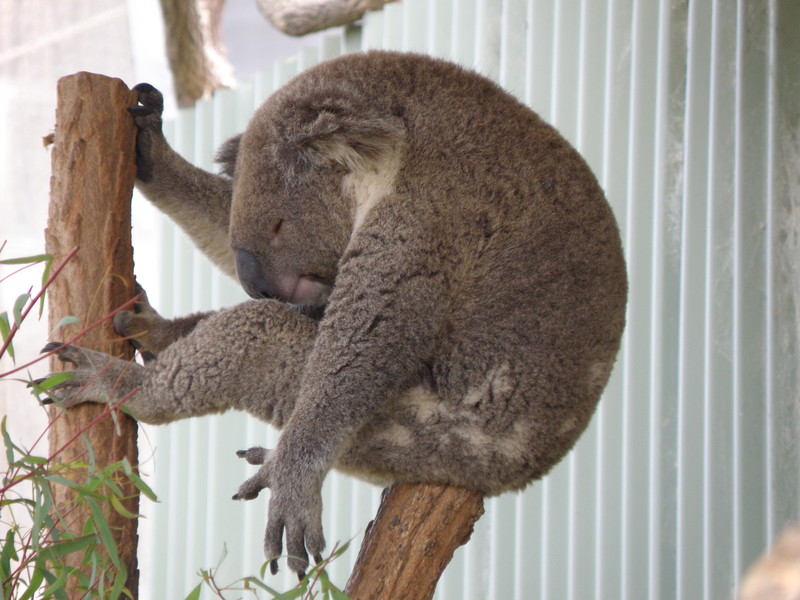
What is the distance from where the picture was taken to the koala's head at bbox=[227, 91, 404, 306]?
7.29 ft

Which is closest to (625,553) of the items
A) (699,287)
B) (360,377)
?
(699,287)

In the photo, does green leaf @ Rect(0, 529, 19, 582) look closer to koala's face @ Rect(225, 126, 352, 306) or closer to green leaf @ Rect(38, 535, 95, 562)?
green leaf @ Rect(38, 535, 95, 562)

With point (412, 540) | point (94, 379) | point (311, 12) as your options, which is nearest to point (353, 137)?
point (94, 379)

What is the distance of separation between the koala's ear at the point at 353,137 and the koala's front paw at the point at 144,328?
1.86 ft

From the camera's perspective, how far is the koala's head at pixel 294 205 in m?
2.22

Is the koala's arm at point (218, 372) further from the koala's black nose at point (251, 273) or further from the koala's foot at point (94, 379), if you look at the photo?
the koala's black nose at point (251, 273)

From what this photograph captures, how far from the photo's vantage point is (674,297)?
3.08m

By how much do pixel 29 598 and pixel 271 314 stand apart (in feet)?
2.67

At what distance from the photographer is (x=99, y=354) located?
7.04ft

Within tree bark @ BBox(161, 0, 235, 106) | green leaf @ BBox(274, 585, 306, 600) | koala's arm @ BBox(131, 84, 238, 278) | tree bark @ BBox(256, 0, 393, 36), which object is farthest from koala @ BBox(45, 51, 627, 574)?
tree bark @ BBox(161, 0, 235, 106)

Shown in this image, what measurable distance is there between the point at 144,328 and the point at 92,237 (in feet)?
0.86

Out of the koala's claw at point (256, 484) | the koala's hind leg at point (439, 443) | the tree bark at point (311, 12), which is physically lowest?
the koala's claw at point (256, 484)

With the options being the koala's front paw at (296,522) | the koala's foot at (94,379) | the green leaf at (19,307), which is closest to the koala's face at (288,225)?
the koala's foot at (94,379)

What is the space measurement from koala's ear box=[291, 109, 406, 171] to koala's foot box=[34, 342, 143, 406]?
0.68 metres
